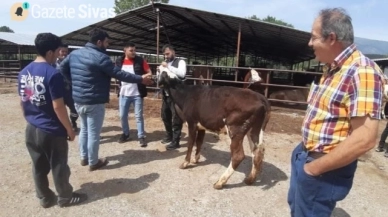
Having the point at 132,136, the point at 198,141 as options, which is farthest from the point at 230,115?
the point at 132,136

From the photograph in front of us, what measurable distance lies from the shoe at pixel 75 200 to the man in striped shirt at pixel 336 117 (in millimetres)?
2373

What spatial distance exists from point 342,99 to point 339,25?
38 cm

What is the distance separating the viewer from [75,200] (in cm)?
312

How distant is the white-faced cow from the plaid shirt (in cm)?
193

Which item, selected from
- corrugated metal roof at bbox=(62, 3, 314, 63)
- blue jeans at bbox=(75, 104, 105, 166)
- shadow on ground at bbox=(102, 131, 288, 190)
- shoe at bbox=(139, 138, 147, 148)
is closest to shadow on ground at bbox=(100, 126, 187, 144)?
shoe at bbox=(139, 138, 147, 148)

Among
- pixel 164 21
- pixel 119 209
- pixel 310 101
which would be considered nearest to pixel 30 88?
pixel 119 209

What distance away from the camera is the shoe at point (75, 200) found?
3.04 m

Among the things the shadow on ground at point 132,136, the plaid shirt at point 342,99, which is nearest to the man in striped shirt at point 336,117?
the plaid shirt at point 342,99

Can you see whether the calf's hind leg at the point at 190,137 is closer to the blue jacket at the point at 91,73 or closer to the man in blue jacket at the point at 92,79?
the man in blue jacket at the point at 92,79

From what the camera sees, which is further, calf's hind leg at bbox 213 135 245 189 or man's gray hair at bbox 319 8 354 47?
calf's hind leg at bbox 213 135 245 189

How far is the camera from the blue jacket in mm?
3686

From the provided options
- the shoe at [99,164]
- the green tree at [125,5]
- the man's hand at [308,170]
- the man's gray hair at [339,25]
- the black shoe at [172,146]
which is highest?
the green tree at [125,5]

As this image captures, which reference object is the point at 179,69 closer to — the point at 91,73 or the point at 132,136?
the point at 91,73

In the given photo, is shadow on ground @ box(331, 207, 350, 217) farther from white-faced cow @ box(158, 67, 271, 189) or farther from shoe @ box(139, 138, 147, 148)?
shoe @ box(139, 138, 147, 148)
